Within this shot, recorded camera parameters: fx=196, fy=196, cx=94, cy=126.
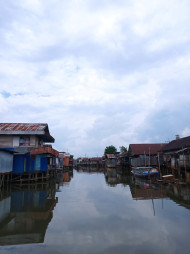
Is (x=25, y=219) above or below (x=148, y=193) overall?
below

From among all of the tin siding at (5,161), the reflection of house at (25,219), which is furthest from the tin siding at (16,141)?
the reflection of house at (25,219)

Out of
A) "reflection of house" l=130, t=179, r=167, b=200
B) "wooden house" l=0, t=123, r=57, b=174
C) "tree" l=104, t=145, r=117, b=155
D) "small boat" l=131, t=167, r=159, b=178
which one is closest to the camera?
"reflection of house" l=130, t=179, r=167, b=200

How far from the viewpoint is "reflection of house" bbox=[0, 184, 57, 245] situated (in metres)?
8.09

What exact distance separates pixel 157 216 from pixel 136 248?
12.6ft

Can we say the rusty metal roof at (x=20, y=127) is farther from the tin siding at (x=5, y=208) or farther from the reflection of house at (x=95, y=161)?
the reflection of house at (x=95, y=161)

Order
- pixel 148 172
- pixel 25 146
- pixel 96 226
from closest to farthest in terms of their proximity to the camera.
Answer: pixel 96 226
pixel 25 146
pixel 148 172

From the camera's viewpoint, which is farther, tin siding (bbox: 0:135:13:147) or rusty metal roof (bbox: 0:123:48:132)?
rusty metal roof (bbox: 0:123:48:132)

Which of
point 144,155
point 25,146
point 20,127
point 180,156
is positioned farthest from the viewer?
point 144,155

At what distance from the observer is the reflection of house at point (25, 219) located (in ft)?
26.5

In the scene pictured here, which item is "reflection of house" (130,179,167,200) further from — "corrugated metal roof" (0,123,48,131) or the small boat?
"corrugated metal roof" (0,123,48,131)

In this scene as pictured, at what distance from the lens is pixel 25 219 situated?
10.3 metres

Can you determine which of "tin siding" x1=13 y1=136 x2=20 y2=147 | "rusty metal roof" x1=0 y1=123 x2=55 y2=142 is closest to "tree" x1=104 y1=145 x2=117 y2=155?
"rusty metal roof" x1=0 y1=123 x2=55 y2=142

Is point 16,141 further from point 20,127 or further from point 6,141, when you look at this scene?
point 20,127

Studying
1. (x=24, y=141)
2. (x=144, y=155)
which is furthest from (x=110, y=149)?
(x=24, y=141)
